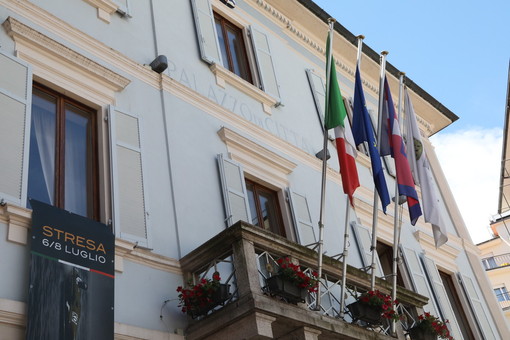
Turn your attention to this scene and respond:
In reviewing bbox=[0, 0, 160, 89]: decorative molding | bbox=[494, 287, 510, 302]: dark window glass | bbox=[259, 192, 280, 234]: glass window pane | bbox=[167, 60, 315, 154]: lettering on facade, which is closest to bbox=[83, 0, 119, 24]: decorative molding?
bbox=[0, 0, 160, 89]: decorative molding

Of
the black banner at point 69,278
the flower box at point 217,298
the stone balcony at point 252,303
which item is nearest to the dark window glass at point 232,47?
the stone balcony at point 252,303

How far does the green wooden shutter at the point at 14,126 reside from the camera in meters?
6.69

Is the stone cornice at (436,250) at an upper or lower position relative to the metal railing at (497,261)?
lower

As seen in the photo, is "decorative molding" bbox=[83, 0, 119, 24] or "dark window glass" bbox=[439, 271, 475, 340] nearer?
"decorative molding" bbox=[83, 0, 119, 24]

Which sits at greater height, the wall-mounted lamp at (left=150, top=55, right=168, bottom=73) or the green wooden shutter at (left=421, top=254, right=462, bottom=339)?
the wall-mounted lamp at (left=150, top=55, right=168, bottom=73)

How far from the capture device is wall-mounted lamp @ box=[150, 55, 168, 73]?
948cm

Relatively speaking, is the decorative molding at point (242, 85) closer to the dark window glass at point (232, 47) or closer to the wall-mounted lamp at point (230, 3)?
the dark window glass at point (232, 47)

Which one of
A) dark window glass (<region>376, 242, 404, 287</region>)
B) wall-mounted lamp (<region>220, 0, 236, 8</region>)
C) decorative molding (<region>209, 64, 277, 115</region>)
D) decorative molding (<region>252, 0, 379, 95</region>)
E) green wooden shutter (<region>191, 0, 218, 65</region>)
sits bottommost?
Result: dark window glass (<region>376, 242, 404, 287</region>)

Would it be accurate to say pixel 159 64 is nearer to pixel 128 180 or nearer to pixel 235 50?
pixel 128 180

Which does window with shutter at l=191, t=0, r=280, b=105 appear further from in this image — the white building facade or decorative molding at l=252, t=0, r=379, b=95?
decorative molding at l=252, t=0, r=379, b=95

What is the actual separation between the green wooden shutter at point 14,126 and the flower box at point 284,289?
2587mm

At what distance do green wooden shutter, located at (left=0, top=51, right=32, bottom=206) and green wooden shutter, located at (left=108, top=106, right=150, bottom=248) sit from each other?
1067 mm

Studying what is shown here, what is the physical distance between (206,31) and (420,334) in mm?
5512

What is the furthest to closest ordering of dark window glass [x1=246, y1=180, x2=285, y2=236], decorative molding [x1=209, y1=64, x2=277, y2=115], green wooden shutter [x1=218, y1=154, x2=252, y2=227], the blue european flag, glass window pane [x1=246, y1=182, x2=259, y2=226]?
decorative molding [x1=209, y1=64, x2=277, y2=115], dark window glass [x1=246, y1=180, x2=285, y2=236], glass window pane [x1=246, y1=182, x2=259, y2=226], the blue european flag, green wooden shutter [x1=218, y1=154, x2=252, y2=227]
